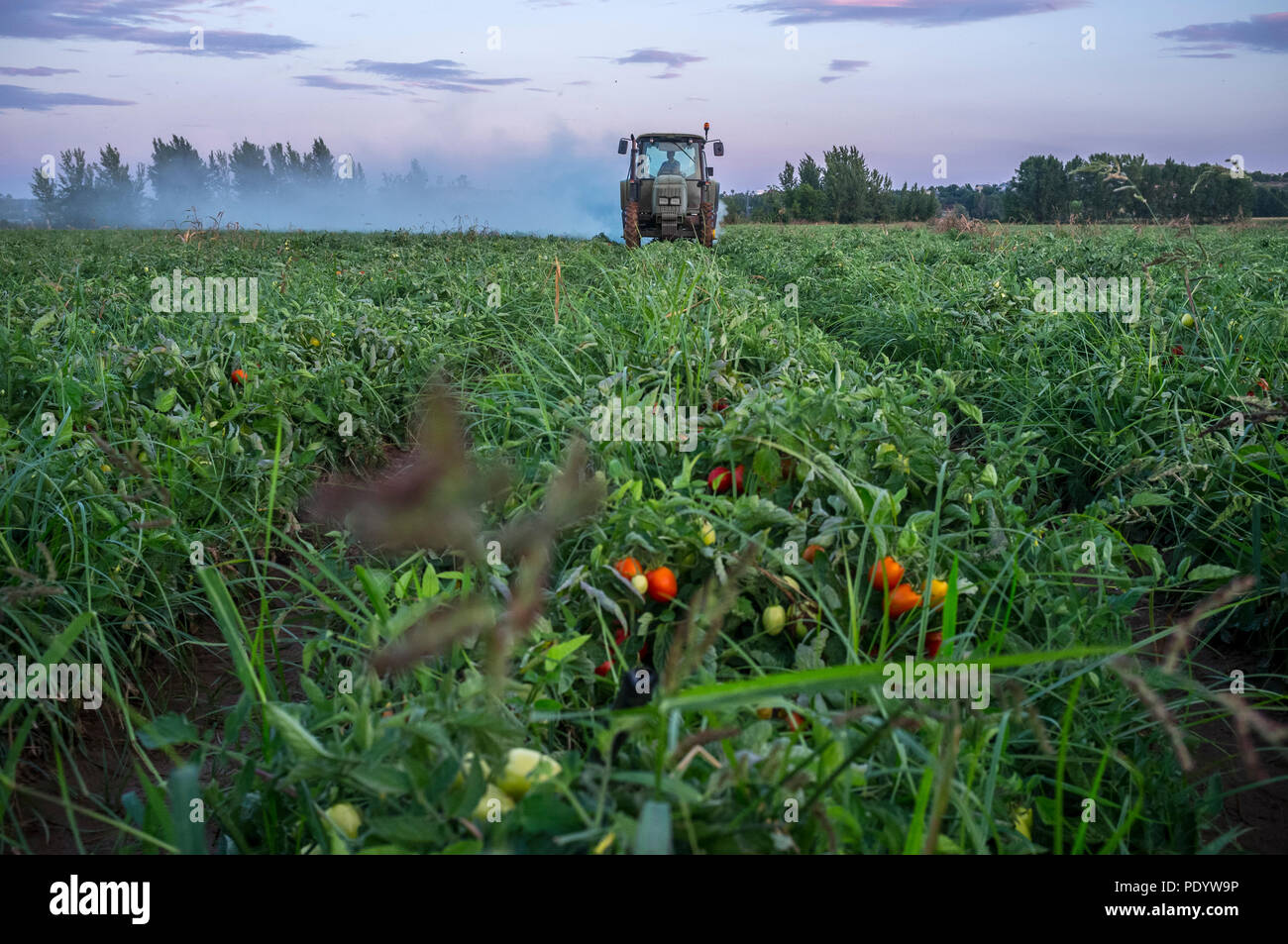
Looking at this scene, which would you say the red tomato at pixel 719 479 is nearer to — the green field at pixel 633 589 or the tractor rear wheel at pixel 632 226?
the green field at pixel 633 589

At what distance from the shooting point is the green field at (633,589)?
0.96 meters

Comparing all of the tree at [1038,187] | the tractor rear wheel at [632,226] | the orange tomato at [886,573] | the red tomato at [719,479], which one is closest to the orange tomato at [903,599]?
the orange tomato at [886,573]

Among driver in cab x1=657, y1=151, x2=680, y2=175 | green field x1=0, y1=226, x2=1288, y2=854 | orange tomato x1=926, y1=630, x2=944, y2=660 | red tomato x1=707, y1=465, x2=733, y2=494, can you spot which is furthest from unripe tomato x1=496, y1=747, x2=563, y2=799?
driver in cab x1=657, y1=151, x2=680, y2=175

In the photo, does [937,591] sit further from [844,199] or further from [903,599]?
[844,199]

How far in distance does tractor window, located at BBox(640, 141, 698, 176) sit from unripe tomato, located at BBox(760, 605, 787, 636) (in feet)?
58.7

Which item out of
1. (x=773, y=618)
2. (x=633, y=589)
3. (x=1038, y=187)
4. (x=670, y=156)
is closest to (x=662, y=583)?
(x=633, y=589)

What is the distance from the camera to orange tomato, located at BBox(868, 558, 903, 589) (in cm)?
177

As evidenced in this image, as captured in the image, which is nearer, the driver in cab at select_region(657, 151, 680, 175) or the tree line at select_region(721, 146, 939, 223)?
the driver in cab at select_region(657, 151, 680, 175)

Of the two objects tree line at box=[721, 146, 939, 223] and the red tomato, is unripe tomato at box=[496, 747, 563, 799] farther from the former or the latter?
tree line at box=[721, 146, 939, 223]

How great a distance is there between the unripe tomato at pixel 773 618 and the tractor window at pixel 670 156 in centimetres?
1790

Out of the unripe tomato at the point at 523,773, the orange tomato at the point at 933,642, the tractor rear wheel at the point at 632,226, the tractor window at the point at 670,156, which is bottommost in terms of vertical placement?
the orange tomato at the point at 933,642

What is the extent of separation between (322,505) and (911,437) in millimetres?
2175
